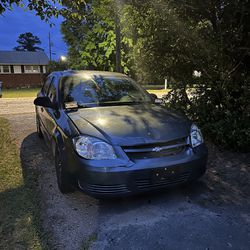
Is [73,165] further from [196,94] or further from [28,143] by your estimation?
[196,94]

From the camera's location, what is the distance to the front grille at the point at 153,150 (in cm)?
267

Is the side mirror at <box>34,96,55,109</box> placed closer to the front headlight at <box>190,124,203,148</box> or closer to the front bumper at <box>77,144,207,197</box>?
the front bumper at <box>77,144,207,197</box>

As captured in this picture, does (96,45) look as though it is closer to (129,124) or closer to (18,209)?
(129,124)

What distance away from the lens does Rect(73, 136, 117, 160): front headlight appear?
265cm

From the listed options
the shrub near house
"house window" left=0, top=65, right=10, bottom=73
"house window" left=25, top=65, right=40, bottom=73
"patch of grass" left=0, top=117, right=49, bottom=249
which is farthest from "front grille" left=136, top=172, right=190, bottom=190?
"house window" left=25, top=65, right=40, bottom=73

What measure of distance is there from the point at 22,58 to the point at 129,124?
120 feet

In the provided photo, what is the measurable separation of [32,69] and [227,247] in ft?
122

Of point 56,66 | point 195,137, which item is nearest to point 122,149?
point 195,137

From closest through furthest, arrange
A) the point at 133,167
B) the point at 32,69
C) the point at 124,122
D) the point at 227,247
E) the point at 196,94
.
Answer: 1. the point at 227,247
2. the point at 133,167
3. the point at 124,122
4. the point at 196,94
5. the point at 32,69

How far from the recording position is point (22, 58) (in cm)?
3519

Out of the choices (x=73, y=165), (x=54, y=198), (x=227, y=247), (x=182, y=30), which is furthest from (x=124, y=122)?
(x=182, y=30)

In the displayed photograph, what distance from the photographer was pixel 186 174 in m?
2.91

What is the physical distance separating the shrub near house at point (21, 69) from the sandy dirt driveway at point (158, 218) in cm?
3423

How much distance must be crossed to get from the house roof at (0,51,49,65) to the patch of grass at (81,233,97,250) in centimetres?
3589
